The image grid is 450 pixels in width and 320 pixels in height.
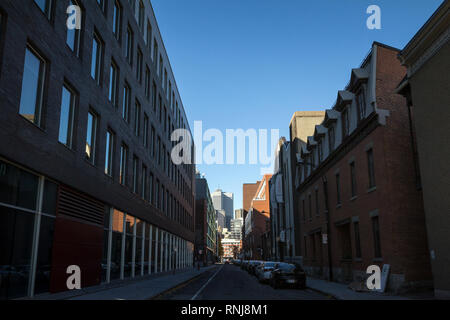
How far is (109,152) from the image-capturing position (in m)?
22.3

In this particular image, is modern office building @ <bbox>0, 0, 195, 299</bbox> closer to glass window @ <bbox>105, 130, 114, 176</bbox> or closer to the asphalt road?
glass window @ <bbox>105, 130, 114, 176</bbox>

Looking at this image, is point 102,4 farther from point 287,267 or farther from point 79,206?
point 287,267

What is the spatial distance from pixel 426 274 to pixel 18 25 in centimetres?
1821

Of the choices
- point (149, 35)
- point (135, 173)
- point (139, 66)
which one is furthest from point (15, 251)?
point (149, 35)

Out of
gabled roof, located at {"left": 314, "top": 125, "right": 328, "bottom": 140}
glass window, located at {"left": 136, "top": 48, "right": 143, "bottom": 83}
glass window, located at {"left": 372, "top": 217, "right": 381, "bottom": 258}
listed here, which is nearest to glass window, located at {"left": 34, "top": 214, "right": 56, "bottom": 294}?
glass window, located at {"left": 372, "top": 217, "right": 381, "bottom": 258}

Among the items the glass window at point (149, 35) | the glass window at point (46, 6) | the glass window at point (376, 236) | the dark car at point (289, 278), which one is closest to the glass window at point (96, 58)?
the glass window at point (46, 6)

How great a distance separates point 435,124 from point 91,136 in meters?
14.8

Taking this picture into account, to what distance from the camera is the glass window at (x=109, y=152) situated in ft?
71.4

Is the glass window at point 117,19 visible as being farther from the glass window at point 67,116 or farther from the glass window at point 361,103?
the glass window at point 361,103

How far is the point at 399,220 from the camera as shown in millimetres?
17844

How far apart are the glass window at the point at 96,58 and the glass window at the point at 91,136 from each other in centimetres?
182

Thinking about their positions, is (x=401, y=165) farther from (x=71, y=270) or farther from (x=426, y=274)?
(x=71, y=270)

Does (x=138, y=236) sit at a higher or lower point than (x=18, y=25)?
lower
